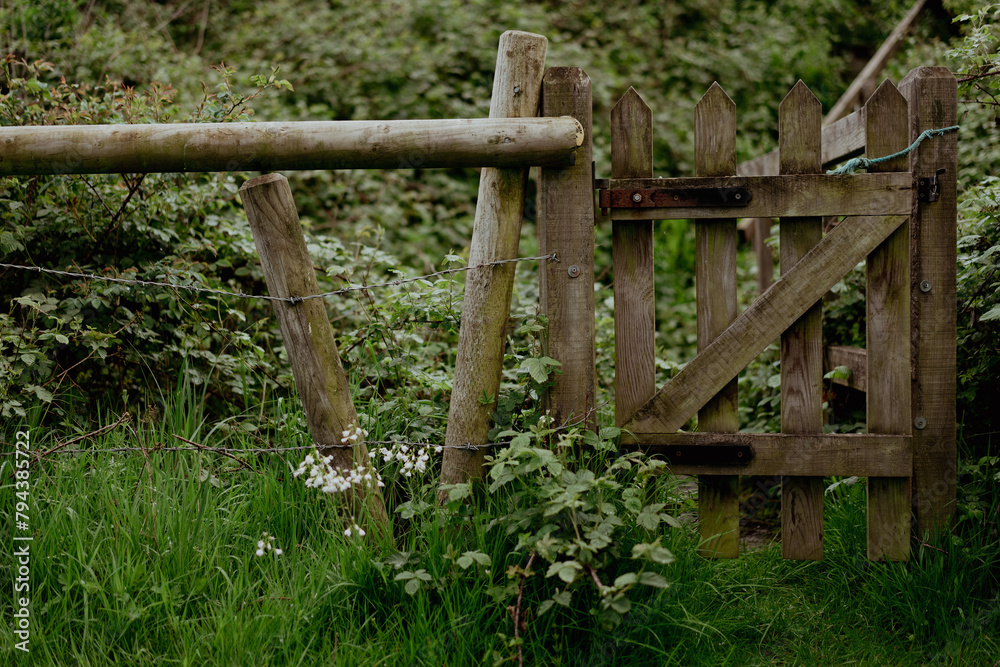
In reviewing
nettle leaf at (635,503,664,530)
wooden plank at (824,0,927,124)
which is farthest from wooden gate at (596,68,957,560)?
wooden plank at (824,0,927,124)

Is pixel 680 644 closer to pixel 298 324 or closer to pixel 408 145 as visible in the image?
pixel 298 324

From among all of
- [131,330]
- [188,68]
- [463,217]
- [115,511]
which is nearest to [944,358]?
[115,511]

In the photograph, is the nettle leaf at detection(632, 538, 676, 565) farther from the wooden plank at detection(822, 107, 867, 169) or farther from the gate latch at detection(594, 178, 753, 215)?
the wooden plank at detection(822, 107, 867, 169)

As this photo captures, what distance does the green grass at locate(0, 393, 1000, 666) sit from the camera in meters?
1.99

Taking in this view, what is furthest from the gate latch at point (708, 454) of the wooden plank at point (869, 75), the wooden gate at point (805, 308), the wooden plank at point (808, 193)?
the wooden plank at point (869, 75)

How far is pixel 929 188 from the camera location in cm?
237

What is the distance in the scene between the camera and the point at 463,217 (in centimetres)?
615

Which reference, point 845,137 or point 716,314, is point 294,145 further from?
point 845,137

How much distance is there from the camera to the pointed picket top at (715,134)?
234 cm

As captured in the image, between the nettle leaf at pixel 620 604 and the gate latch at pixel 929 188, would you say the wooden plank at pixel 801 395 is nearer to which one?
the gate latch at pixel 929 188

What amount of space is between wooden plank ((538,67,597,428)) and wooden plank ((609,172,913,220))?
0.54 feet

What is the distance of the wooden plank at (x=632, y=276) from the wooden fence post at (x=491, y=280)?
1.10 feet

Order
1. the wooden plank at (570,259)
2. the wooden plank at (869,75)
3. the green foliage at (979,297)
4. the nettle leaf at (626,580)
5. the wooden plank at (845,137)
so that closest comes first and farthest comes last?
1. the nettle leaf at (626,580)
2. the wooden plank at (570,259)
3. the wooden plank at (845,137)
4. the green foliage at (979,297)
5. the wooden plank at (869,75)

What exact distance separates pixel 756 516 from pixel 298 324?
2.35 m
